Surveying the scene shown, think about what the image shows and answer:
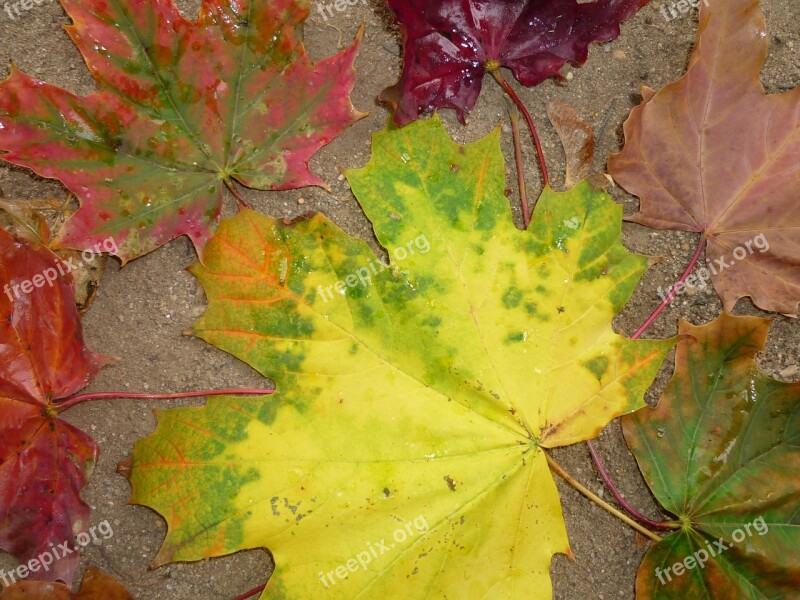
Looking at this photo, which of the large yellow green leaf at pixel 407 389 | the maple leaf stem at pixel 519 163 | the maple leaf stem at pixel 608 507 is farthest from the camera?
the maple leaf stem at pixel 519 163

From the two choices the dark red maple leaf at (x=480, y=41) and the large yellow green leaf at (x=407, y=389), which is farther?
the dark red maple leaf at (x=480, y=41)

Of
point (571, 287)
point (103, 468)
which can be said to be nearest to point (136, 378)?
point (103, 468)

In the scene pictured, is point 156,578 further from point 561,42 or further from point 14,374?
point 561,42

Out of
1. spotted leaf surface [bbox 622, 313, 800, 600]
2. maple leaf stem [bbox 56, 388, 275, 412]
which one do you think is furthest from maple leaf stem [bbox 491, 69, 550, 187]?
maple leaf stem [bbox 56, 388, 275, 412]

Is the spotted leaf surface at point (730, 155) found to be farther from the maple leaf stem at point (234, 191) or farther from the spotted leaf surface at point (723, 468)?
the maple leaf stem at point (234, 191)

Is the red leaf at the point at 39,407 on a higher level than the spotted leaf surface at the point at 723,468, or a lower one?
higher

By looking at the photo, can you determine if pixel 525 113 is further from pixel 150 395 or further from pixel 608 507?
pixel 150 395

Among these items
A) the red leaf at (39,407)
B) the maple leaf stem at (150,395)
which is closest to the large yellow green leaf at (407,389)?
the maple leaf stem at (150,395)
